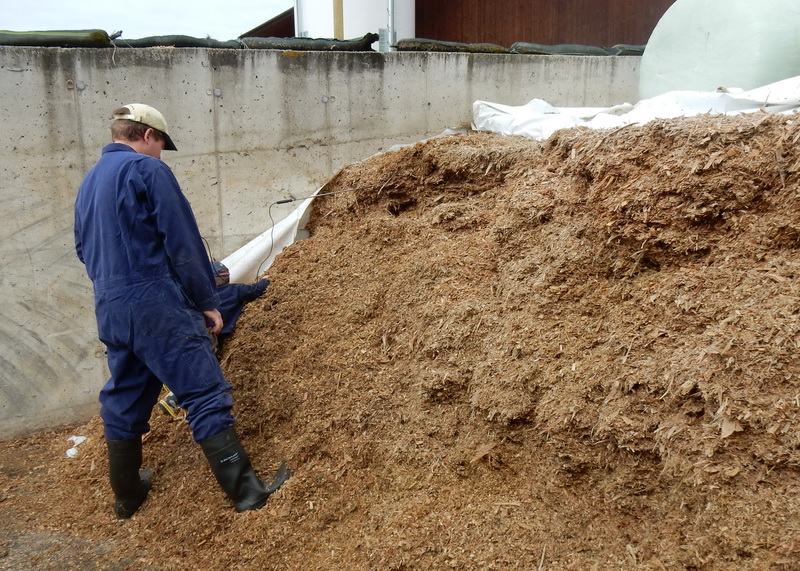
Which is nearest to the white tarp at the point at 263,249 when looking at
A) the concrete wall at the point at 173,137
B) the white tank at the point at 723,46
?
the concrete wall at the point at 173,137

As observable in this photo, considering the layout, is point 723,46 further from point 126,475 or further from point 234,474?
point 126,475

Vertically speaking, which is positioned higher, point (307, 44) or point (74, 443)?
point (307, 44)

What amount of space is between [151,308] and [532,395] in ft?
5.15

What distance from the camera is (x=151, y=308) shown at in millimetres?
2439

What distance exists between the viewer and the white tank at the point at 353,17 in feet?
23.5

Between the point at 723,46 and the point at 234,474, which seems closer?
the point at 234,474

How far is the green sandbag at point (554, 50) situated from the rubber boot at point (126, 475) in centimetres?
443

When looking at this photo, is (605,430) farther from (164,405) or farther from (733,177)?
(164,405)

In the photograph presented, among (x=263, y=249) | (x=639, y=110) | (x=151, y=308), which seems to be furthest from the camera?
(x=263, y=249)

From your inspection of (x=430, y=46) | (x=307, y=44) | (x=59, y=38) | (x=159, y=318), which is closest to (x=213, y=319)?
(x=159, y=318)

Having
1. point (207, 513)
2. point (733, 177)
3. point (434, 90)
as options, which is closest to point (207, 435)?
point (207, 513)

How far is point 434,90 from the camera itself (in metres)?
4.71

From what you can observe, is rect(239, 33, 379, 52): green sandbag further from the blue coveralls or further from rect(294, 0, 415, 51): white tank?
rect(294, 0, 415, 51): white tank

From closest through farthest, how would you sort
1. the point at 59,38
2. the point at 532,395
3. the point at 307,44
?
the point at 532,395 < the point at 59,38 < the point at 307,44
